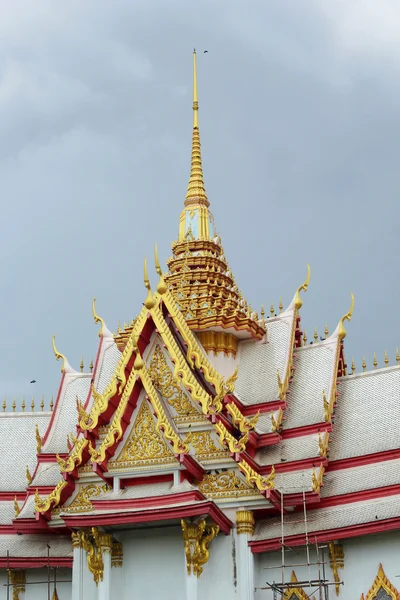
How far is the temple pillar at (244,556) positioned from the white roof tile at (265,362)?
7.24 ft

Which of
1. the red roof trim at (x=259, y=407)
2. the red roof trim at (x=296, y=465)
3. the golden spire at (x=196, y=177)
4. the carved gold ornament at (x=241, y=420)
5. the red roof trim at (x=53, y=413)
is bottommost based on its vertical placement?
the red roof trim at (x=296, y=465)

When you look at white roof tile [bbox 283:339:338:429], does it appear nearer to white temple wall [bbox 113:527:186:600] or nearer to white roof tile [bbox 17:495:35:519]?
white temple wall [bbox 113:527:186:600]

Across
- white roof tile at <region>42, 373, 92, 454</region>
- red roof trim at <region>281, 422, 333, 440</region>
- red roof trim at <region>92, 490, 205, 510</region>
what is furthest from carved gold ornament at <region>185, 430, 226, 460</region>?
white roof tile at <region>42, 373, 92, 454</region>

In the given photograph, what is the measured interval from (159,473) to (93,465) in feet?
3.24

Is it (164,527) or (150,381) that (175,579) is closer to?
(164,527)

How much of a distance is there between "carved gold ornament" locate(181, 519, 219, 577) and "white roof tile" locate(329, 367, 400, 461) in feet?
7.67

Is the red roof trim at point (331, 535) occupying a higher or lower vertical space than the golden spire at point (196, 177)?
lower

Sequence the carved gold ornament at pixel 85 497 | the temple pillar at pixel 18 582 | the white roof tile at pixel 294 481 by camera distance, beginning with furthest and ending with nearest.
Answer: the temple pillar at pixel 18 582 < the carved gold ornament at pixel 85 497 < the white roof tile at pixel 294 481

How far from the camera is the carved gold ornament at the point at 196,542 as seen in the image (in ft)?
53.7

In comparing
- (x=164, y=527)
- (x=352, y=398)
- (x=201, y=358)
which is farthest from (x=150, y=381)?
(x=352, y=398)

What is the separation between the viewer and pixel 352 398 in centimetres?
1866

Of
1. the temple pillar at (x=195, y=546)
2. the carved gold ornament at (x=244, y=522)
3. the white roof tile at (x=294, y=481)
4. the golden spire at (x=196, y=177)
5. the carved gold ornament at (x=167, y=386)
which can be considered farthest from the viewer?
the golden spire at (x=196, y=177)

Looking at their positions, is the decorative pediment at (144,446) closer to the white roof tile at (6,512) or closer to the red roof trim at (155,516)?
the red roof trim at (155,516)

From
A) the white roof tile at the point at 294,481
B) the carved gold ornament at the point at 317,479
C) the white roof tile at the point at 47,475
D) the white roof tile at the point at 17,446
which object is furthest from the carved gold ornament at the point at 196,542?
the white roof tile at the point at 17,446
